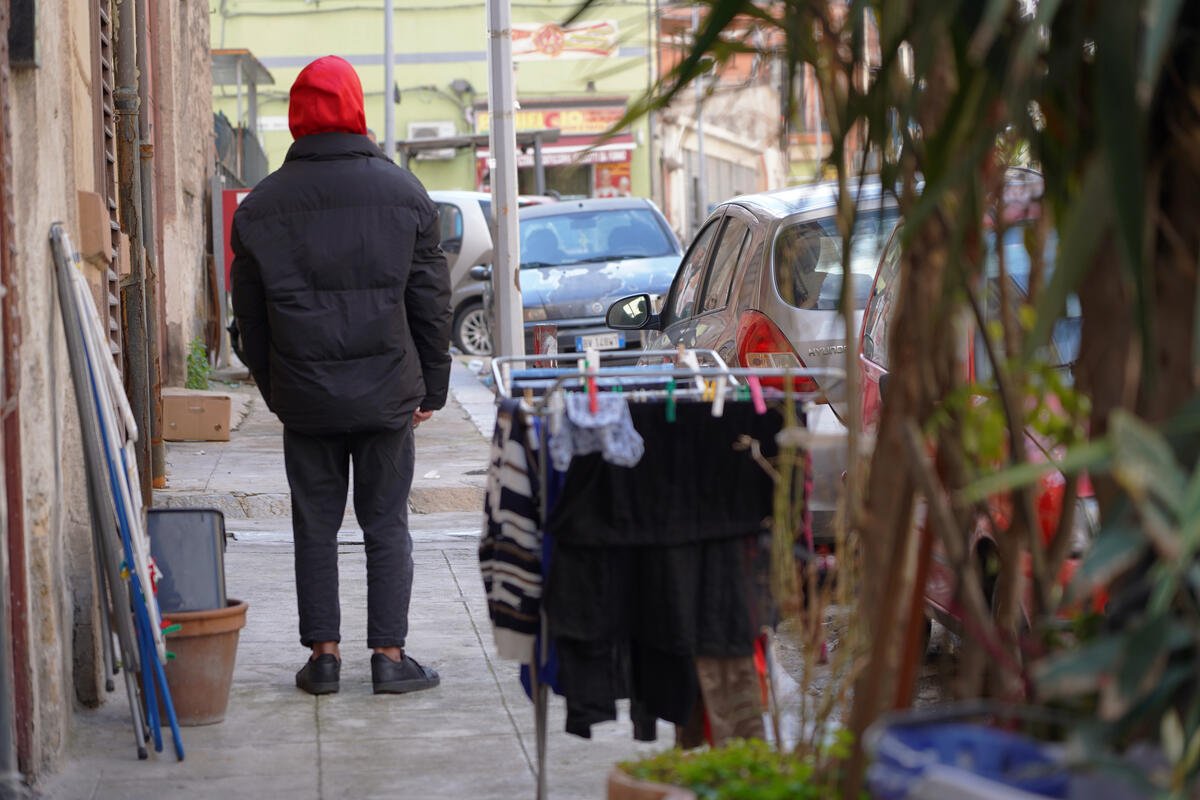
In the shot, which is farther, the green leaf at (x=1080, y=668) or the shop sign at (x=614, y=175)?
the shop sign at (x=614, y=175)

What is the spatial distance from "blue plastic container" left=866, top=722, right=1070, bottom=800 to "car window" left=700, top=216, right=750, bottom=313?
5.88 metres

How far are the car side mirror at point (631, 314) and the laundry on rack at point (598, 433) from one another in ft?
17.8

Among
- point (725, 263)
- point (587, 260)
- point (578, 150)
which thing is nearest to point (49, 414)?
point (725, 263)

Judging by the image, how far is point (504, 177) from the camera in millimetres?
9906

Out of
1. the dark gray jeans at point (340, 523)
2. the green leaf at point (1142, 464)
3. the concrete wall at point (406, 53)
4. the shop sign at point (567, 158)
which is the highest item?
the concrete wall at point (406, 53)

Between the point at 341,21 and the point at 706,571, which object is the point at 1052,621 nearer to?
the point at 706,571

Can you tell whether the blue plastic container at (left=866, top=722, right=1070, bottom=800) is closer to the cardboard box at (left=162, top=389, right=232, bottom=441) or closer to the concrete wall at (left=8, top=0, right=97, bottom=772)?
the concrete wall at (left=8, top=0, right=97, bottom=772)

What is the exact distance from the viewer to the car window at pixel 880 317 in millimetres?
6176

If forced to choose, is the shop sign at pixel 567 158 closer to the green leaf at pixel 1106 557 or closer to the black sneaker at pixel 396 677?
the black sneaker at pixel 396 677

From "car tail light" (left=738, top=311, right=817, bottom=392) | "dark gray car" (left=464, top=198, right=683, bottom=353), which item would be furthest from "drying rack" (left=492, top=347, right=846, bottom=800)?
"dark gray car" (left=464, top=198, right=683, bottom=353)

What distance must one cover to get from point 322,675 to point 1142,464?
160 inches

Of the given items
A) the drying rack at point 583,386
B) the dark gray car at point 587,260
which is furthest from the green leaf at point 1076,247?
the dark gray car at point 587,260

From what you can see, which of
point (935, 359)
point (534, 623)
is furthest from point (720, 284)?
point (935, 359)

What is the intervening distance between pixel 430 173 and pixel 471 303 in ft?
58.4
